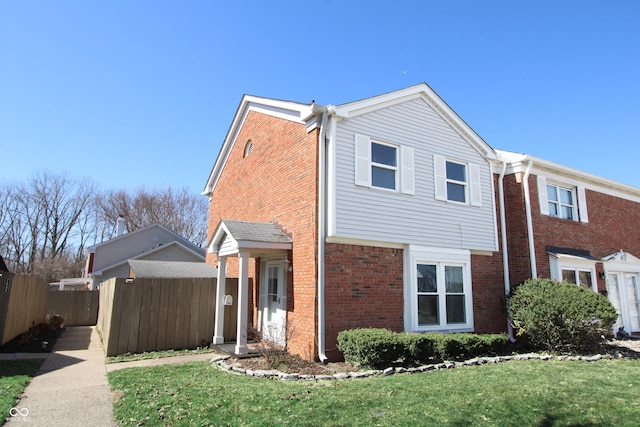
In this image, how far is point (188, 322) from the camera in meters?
11.2

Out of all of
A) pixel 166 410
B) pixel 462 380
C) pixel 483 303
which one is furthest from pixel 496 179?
pixel 166 410

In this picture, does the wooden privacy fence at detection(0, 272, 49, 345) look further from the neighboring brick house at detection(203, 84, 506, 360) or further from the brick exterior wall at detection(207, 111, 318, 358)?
the brick exterior wall at detection(207, 111, 318, 358)

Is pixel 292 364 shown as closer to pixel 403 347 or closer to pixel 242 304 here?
pixel 242 304

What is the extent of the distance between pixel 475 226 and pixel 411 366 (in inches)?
209

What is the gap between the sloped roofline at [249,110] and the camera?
1048 cm

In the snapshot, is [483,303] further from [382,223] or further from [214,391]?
[214,391]

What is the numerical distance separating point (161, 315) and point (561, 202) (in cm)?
1345

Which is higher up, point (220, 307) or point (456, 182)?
point (456, 182)

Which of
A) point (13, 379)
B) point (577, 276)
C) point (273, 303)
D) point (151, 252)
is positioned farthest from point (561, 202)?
point (151, 252)

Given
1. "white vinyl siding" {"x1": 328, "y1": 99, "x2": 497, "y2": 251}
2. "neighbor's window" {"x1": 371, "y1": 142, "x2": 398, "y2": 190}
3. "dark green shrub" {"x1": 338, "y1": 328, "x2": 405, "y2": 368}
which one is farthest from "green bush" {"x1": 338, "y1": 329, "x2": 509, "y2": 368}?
"neighbor's window" {"x1": 371, "y1": 142, "x2": 398, "y2": 190}

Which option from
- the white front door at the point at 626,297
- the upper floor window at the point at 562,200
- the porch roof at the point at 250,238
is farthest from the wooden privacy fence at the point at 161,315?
the white front door at the point at 626,297

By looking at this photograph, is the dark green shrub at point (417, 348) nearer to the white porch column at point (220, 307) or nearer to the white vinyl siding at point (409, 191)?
the white vinyl siding at point (409, 191)

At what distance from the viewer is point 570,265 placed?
13.4m

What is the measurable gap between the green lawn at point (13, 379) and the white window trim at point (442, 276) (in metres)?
7.78
